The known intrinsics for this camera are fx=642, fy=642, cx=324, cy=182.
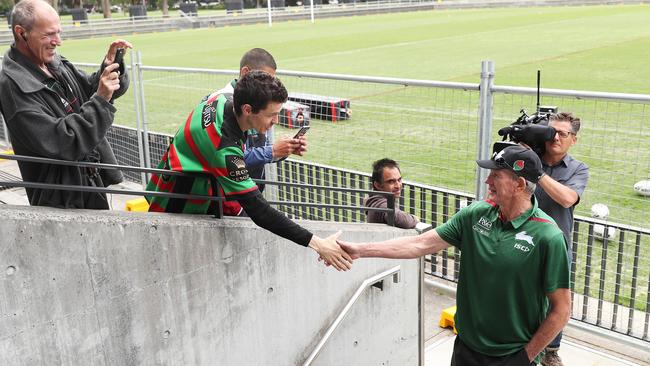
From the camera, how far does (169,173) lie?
3502mm

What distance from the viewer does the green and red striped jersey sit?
345cm

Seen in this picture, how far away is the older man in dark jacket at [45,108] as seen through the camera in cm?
331

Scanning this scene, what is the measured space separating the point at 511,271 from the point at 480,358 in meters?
0.56

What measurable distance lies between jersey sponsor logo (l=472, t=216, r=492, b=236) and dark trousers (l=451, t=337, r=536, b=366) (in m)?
0.65

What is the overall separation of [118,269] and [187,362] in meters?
0.78

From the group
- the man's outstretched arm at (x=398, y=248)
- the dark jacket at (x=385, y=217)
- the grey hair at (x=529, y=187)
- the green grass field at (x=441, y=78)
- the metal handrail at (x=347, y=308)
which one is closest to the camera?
the grey hair at (x=529, y=187)

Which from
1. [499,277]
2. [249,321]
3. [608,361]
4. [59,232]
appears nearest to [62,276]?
[59,232]

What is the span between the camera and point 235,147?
3.47 metres

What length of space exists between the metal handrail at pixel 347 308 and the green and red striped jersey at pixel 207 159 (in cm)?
129

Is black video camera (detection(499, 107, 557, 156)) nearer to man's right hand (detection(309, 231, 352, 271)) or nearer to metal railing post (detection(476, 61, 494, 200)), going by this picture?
metal railing post (detection(476, 61, 494, 200))

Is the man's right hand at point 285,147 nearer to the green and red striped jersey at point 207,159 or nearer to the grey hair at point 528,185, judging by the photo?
the green and red striped jersey at point 207,159

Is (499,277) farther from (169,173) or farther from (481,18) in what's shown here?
(481,18)

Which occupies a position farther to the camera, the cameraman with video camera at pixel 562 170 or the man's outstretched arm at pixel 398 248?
the cameraman with video camera at pixel 562 170

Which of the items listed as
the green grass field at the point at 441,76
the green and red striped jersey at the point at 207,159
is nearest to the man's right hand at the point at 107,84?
the green and red striped jersey at the point at 207,159
